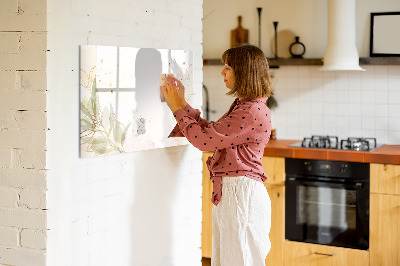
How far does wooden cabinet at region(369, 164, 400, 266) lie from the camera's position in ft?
13.5

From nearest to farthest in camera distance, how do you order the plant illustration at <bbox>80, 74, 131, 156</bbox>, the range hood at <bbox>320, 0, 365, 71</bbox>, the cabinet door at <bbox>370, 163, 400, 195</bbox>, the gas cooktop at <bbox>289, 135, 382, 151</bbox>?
the plant illustration at <bbox>80, 74, 131, 156</bbox> → the cabinet door at <bbox>370, 163, 400, 195</bbox> → the gas cooktop at <bbox>289, 135, 382, 151</bbox> → the range hood at <bbox>320, 0, 365, 71</bbox>

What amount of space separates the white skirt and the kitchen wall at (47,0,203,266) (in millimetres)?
344

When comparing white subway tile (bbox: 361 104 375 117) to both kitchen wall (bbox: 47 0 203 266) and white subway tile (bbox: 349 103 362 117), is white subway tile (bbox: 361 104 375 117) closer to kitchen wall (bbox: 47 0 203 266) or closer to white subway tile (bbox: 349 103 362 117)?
white subway tile (bbox: 349 103 362 117)

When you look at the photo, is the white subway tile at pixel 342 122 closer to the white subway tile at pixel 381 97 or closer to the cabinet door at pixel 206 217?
the white subway tile at pixel 381 97

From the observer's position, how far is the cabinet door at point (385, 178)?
13.5ft

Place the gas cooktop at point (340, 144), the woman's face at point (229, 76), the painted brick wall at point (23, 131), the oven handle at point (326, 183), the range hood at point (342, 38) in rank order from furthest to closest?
1. the range hood at point (342, 38)
2. the gas cooktop at point (340, 144)
3. the oven handle at point (326, 183)
4. the woman's face at point (229, 76)
5. the painted brick wall at point (23, 131)

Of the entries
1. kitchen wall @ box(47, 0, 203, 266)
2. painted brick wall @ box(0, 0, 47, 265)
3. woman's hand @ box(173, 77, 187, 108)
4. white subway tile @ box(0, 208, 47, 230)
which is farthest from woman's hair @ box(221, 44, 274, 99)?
white subway tile @ box(0, 208, 47, 230)

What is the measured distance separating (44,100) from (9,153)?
272 mm

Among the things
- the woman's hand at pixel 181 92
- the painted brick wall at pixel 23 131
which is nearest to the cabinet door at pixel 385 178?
the woman's hand at pixel 181 92

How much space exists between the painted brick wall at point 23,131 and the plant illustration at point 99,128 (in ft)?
0.69

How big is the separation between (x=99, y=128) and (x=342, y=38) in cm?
264

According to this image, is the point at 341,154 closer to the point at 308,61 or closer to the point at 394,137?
the point at 394,137

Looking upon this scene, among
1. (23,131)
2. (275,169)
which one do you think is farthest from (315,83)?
(23,131)

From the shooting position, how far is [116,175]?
8.89 feet
